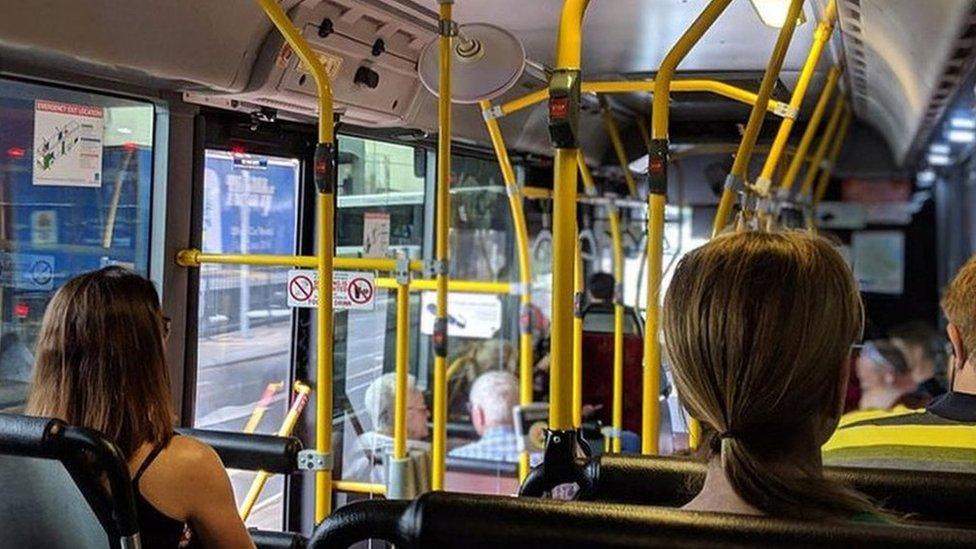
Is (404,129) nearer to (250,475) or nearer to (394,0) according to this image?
(394,0)

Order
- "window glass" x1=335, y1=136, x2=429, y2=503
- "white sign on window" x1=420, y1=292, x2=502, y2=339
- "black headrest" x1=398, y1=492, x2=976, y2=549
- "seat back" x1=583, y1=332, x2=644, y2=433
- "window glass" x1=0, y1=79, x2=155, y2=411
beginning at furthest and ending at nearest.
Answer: "white sign on window" x1=420, y1=292, x2=502, y2=339 → "seat back" x1=583, y1=332, x2=644, y2=433 → "window glass" x1=335, y1=136, x2=429, y2=503 → "window glass" x1=0, y1=79, x2=155, y2=411 → "black headrest" x1=398, y1=492, x2=976, y2=549

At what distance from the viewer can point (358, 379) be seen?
3576 millimetres

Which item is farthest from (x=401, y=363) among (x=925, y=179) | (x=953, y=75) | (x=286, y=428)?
(x=925, y=179)

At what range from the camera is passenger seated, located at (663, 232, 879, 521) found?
115cm

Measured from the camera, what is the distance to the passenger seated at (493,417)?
4.83 meters

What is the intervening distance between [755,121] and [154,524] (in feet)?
5.85

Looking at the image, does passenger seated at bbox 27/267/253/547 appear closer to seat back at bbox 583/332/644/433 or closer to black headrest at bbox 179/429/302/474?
black headrest at bbox 179/429/302/474

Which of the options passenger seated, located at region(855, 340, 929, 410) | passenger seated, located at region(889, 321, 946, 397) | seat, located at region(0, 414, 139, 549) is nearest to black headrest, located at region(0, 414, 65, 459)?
seat, located at region(0, 414, 139, 549)

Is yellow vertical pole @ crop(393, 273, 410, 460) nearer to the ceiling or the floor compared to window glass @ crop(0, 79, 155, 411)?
nearer to the floor

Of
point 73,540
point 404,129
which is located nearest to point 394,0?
point 404,129

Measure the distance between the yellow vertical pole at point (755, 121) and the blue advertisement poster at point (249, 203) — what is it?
1.38 metres

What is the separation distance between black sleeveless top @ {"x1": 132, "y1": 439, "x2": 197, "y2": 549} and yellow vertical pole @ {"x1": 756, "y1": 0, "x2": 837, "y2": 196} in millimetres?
1898

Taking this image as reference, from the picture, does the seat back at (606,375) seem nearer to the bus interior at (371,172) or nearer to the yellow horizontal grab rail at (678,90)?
the bus interior at (371,172)

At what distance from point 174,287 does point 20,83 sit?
0.75 metres
